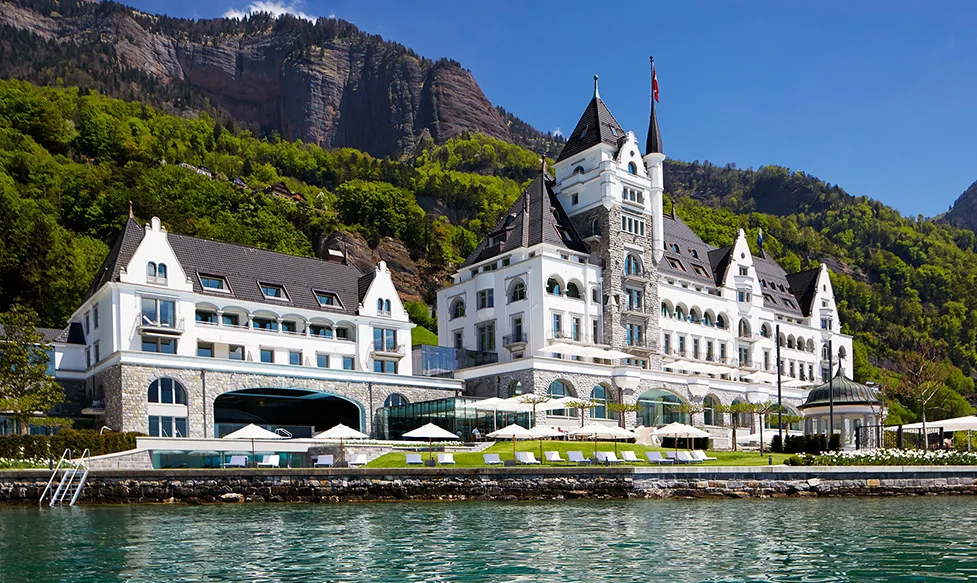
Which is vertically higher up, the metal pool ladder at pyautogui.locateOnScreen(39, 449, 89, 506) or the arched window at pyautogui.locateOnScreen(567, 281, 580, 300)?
the arched window at pyautogui.locateOnScreen(567, 281, 580, 300)

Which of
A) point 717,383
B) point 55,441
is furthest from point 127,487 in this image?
point 717,383

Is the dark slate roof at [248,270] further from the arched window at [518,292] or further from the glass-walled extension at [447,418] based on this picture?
the arched window at [518,292]

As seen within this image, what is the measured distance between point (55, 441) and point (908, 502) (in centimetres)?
3859

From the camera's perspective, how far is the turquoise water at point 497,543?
770 inches

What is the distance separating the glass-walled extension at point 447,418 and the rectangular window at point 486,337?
12.2m

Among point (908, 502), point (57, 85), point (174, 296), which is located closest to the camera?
point (908, 502)

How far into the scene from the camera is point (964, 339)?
16450 centimetres

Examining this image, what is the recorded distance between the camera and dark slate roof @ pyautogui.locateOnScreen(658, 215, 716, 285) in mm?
83131

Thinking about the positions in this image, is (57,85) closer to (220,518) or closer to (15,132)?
(15,132)

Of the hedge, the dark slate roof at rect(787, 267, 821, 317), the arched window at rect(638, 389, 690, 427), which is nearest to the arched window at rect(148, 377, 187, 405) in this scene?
the hedge

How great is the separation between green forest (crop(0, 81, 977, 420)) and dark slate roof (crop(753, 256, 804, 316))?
24.9m

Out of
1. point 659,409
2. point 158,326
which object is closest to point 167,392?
point 158,326

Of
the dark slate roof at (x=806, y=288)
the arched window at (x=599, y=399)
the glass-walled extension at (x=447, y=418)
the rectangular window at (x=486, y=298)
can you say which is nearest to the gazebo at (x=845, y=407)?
the arched window at (x=599, y=399)

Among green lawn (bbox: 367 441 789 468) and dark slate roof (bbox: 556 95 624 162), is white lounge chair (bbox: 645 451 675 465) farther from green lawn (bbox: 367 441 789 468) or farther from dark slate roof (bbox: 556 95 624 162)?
dark slate roof (bbox: 556 95 624 162)
